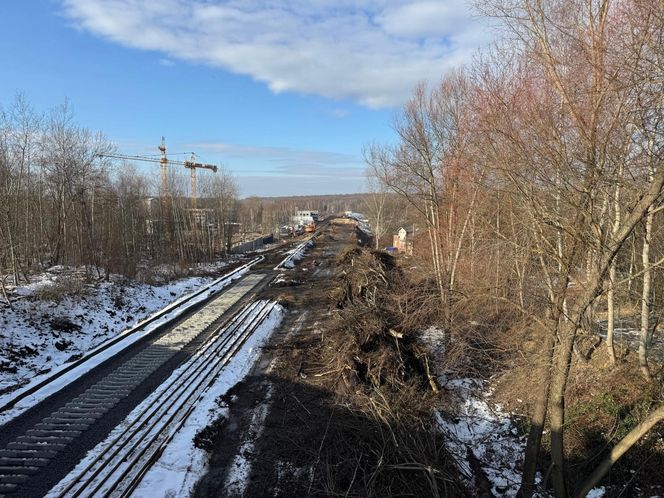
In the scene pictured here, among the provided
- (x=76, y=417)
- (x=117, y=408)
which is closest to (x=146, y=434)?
(x=117, y=408)

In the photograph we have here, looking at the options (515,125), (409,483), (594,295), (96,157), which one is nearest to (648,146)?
(515,125)

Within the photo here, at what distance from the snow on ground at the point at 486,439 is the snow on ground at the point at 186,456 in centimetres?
514

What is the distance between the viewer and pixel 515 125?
730 cm

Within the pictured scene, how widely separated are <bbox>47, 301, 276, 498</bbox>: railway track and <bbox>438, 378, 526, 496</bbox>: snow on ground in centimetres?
607

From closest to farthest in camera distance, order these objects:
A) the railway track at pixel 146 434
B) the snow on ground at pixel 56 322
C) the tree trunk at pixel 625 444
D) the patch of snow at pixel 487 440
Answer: the tree trunk at pixel 625 444
the railway track at pixel 146 434
the patch of snow at pixel 487 440
the snow on ground at pixel 56 322

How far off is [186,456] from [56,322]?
997cm

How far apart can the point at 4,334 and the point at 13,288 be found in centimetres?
564

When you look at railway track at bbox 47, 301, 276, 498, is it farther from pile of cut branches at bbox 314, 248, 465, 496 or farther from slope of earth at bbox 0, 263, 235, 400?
slope of earth at bbox 0, 263, 235, 400

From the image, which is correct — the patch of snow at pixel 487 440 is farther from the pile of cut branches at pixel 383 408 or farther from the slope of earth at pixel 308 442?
the slope of earth at pixel 308 442

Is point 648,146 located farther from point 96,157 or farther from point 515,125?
point 96,157

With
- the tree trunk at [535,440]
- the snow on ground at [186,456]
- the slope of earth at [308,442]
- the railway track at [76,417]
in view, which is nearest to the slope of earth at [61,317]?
the railway track at [76,417]

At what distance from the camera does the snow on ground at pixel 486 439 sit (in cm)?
854

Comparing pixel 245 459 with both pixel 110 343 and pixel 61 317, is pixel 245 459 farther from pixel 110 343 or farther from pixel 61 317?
pixel 61 317

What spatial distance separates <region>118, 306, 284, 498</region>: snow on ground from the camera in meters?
7.27
